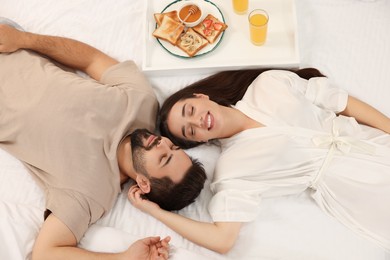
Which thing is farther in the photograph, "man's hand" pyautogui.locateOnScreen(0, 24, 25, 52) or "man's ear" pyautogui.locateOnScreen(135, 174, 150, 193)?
"man's hand" pyautogui.locateOnScreen(0, 24, 25, 52)

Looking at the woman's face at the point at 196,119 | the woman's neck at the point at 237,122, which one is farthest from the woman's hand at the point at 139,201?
the woman's neck at the point at 237,122

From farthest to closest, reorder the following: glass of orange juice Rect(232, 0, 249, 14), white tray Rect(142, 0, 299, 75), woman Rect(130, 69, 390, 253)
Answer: glass of orange juice Rect(232, 0, 249, 14), white tray Rect(142, 0, 299, 75), woman Rect(130, 69, 390, 253)

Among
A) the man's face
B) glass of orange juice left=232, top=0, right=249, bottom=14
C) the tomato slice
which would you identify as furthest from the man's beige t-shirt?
glass of orange juice left=232, top=0, right=249, bottom=14

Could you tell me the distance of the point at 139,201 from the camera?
1.81 meters

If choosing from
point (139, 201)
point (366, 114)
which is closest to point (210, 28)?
point (366, 114)

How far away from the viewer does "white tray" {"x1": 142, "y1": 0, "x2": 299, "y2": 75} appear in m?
2.15

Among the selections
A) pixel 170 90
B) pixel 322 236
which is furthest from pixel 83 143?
pixel 322 236

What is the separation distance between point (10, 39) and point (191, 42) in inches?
32.4

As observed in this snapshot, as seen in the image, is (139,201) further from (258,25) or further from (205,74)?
(258,25)

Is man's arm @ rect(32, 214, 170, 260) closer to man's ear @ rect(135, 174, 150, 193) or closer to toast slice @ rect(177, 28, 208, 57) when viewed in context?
man's ear @ rect(135, 174, 150, 193)

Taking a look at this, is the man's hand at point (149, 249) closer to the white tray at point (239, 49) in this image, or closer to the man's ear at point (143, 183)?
the man's ear at point (143, 183)

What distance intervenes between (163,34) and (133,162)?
729 mm

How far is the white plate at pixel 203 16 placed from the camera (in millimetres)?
2211

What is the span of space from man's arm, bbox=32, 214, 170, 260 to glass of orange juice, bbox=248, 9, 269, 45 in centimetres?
104
